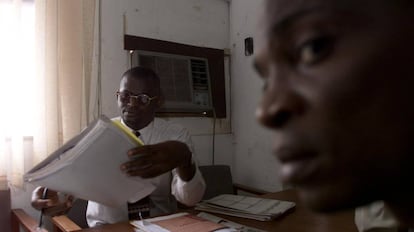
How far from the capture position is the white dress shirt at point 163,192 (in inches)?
48.1

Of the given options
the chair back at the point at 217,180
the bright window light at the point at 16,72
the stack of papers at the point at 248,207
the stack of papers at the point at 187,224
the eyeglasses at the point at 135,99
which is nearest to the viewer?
the stack of papers at the point at 187,224

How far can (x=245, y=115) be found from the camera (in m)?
2.52

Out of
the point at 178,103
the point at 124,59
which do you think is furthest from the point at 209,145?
the point at 124,59

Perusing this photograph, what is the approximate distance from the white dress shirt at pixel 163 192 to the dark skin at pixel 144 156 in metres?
0.08

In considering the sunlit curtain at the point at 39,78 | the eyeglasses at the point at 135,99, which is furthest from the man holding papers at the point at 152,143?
the sunlit curtain at the point at 39,78

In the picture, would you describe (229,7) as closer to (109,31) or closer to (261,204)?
(109,31)

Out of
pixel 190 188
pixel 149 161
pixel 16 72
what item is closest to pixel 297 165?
pixel 149 161

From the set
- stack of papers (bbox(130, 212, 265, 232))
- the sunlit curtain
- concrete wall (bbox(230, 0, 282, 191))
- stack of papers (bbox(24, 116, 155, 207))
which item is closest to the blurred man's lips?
stack of papers (bbox(24, 116, 155, 207))

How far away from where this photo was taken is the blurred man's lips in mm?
213

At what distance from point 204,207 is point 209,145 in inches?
49.2

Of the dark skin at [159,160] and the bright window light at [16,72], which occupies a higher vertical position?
A: the bright window light at [16,72]

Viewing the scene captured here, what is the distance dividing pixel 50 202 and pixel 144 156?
0.49 m

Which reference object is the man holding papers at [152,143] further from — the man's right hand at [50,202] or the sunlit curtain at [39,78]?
the sunlit curtain at [39,78]

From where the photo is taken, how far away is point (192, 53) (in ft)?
7.75
